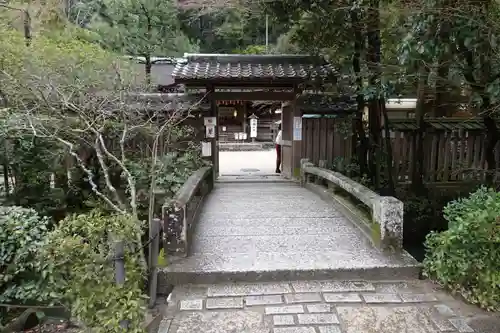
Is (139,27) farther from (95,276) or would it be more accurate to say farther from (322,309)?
(322,309)

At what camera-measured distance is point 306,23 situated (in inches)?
370

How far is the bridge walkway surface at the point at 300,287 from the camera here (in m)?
3.26

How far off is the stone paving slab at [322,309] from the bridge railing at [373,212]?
0.60m

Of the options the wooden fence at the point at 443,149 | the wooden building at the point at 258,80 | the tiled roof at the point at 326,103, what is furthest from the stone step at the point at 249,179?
the wooden fence at the point at 443,149

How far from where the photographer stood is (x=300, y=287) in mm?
3869

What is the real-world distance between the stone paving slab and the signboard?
6.25 meters

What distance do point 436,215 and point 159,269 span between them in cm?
723

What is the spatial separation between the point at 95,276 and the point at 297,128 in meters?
7.60

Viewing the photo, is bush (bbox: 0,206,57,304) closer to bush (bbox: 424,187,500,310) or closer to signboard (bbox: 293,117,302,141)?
bush (bbox: 424,187,500,310)

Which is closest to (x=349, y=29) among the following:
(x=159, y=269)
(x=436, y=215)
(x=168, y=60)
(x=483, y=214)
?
(x=436, y=215)

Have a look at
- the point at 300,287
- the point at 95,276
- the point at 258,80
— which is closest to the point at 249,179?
the point at 258,80

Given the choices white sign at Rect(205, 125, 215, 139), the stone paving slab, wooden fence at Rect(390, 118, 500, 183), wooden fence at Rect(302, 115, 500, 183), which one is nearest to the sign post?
white sign at Rect(205, 125, 215, 139)

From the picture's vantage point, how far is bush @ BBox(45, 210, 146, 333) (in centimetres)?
292

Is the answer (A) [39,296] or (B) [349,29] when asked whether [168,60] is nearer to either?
(B) [349,29]
